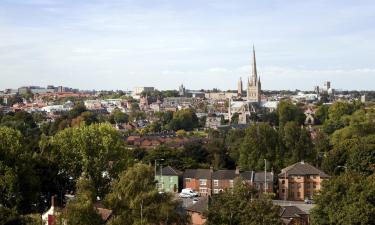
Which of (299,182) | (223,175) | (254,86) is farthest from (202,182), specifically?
(254,86)

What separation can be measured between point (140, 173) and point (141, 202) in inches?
79.3

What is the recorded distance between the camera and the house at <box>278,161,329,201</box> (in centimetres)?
5338

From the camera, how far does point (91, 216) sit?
85.9ft

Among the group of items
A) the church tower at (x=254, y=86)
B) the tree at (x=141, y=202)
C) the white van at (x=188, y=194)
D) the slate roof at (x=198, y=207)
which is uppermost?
the church tower at (x=254, y=86)

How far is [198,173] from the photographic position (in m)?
56.2

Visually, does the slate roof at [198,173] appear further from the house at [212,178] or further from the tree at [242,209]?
the tree at [242,209]

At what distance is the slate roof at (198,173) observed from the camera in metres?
55.7

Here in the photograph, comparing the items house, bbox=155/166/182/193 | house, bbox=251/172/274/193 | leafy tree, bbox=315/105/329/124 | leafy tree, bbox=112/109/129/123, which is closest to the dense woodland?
house, bbox=155/166/182/193

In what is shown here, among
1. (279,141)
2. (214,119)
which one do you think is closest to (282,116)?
(214,119)

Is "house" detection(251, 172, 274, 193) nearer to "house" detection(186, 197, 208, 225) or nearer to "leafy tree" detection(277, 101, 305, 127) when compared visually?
"house" detection(186, 197, 208, 225)

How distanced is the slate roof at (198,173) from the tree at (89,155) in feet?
42.2

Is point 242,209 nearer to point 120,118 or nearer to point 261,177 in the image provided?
point 261,177

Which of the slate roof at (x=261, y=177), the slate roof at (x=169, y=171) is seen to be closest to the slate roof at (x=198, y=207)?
the slate roof at (x=261, y=177)

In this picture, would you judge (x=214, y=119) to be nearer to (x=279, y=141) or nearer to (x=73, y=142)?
(x=279, y=141)
